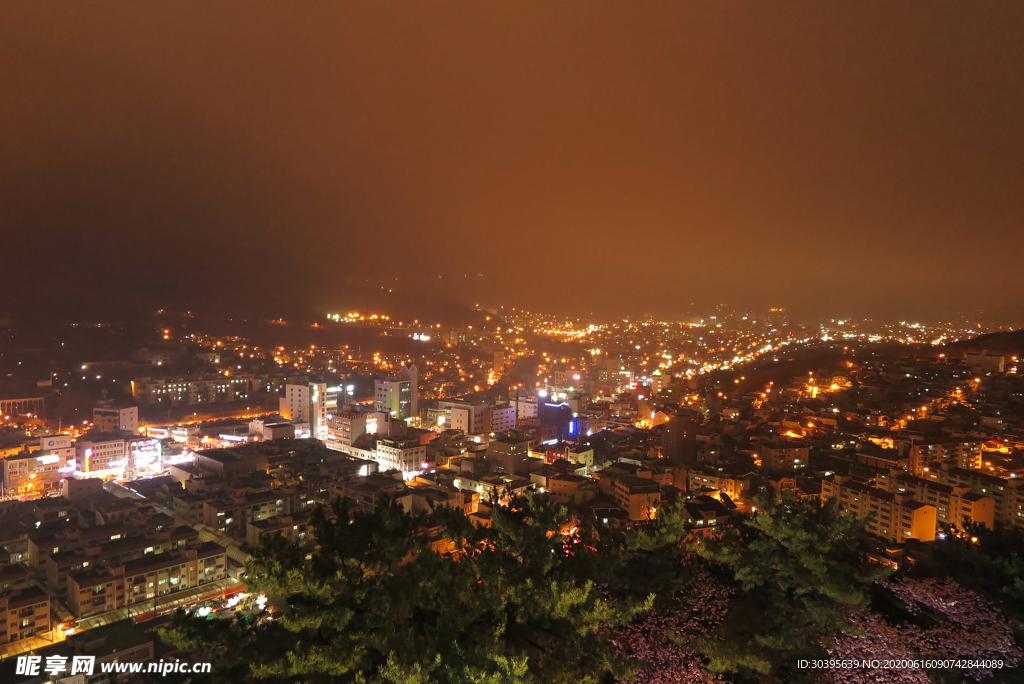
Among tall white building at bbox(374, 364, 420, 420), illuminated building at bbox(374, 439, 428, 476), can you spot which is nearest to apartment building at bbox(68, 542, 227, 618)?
illuminated building at bbox(374, 439, 428, 476)

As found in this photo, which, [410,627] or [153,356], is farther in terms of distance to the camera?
[153,356]

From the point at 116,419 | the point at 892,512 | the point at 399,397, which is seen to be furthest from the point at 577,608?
the point at 116,419

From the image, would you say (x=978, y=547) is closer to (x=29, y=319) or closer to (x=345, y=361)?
(x=345, y=361)

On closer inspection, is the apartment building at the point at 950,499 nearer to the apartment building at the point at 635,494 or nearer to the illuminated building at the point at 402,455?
the apartment building at the point at 635,494

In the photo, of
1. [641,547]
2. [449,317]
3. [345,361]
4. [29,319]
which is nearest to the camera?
[641,547]

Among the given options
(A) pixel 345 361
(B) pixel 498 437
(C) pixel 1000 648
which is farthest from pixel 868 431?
(A) pixel 345 361

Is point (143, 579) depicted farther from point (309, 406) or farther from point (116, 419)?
point (116, 419)

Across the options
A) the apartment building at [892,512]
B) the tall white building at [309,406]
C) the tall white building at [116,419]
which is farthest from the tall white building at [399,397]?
the apartment building at [892,512]

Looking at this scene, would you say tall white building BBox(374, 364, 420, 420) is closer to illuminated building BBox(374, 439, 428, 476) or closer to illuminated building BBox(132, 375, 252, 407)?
illuminated building BBox(374, 439, 428, 476)
